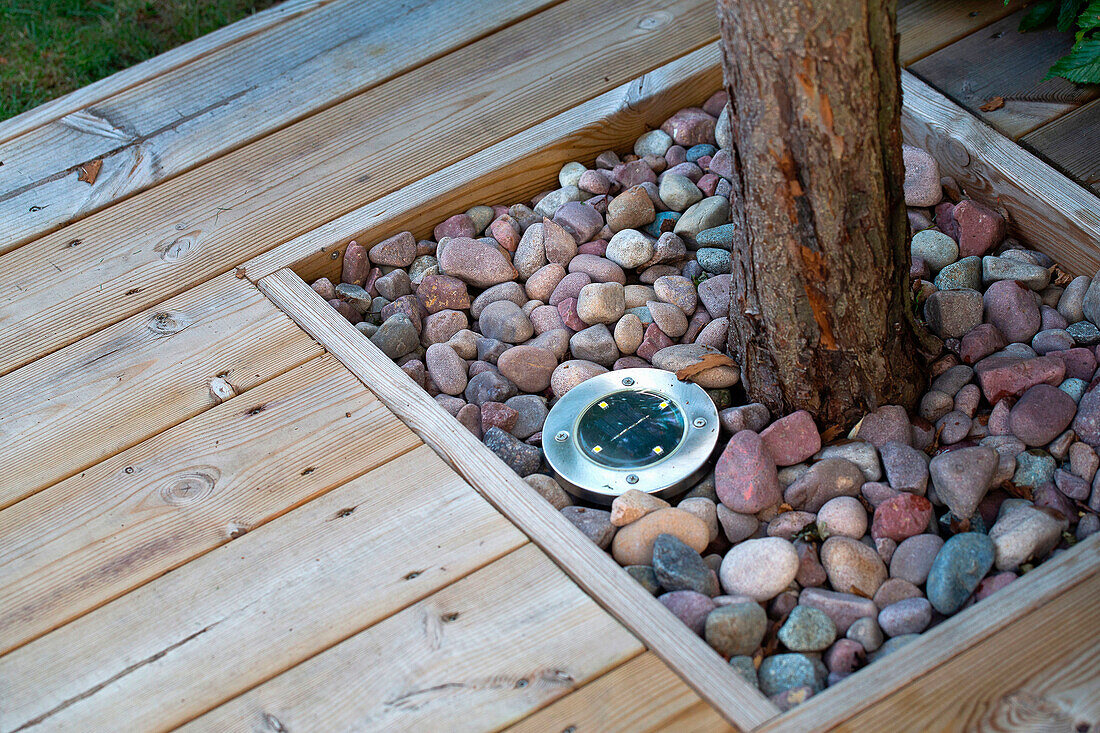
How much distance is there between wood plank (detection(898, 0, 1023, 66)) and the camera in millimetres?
2176

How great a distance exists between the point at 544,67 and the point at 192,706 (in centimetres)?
165

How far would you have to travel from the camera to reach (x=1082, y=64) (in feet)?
6.34

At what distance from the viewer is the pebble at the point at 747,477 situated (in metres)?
1.48

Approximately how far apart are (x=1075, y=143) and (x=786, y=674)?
1271mm

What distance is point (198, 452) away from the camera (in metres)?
1.58

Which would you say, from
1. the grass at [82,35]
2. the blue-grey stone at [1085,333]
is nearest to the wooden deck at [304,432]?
the blue-grey stone at [1085,333]

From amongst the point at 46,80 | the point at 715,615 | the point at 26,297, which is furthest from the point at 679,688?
the point at 46,80

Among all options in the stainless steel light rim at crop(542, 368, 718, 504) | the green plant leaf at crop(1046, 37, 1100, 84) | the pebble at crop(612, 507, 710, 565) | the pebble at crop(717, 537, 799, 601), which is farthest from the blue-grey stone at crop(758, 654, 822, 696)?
the green plant leaf at crop(1046, 37, 1100, 84)

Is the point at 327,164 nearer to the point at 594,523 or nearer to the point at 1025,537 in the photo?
the point at 594,523

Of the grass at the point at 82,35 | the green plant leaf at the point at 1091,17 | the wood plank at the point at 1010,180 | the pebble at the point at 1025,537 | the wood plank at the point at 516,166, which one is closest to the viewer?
the pebble at the point at 1025,537

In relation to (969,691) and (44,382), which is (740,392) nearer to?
(969,691)

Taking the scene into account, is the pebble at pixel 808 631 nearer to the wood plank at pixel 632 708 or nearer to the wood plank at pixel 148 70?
the wood plank at pixel 632 708

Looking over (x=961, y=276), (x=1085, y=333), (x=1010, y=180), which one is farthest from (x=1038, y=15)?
(x=1085, y=333)

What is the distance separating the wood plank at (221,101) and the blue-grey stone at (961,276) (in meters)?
1.28
